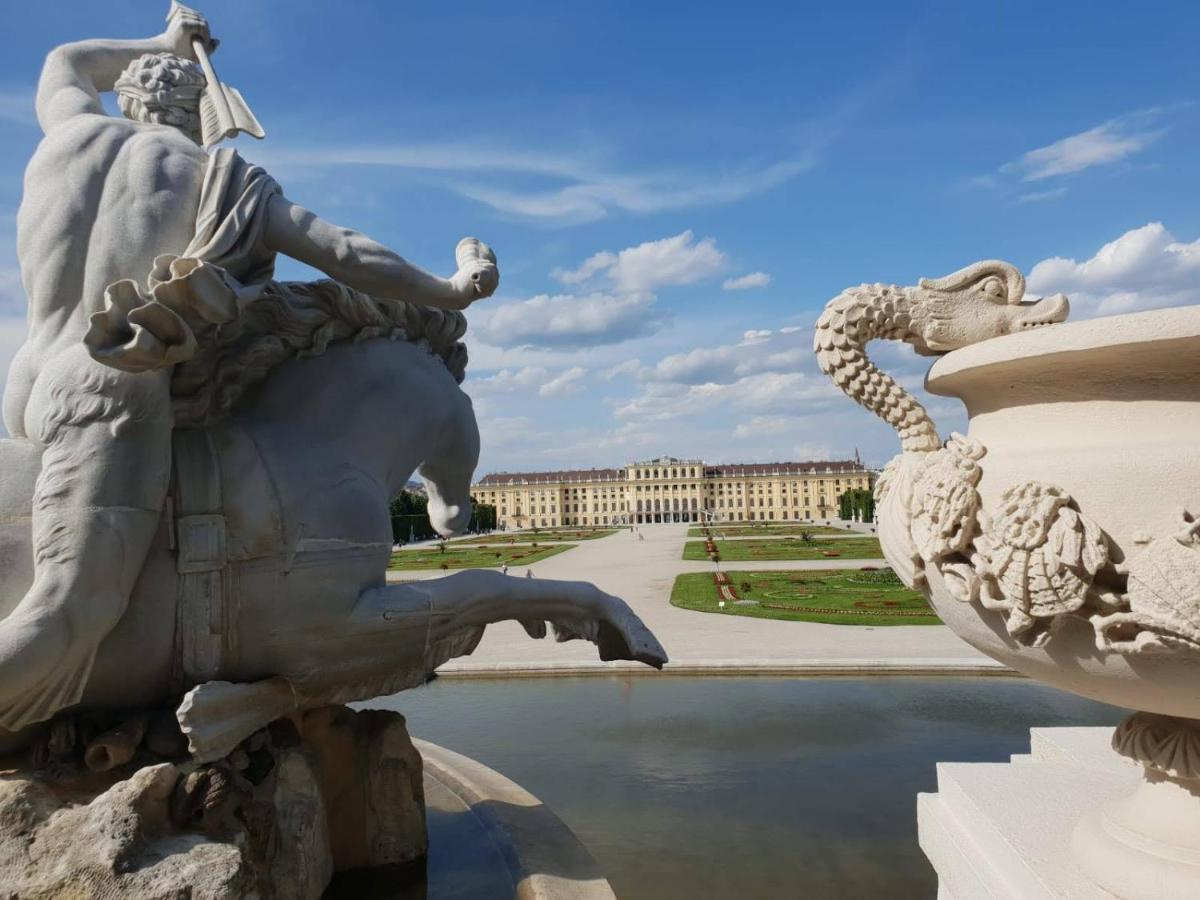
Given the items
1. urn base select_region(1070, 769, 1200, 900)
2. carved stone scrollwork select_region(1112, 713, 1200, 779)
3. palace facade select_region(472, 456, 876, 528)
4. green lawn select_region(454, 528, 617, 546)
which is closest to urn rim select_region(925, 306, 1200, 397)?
carved stone scrollwork select_region(1112, 713, 1200, 779)

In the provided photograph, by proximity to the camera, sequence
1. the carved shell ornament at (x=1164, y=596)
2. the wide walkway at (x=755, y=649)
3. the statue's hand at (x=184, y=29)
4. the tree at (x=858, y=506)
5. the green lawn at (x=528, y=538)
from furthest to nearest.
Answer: the tree at (x=858, y=506)
the green lawn at (x=528, y=538)
the wide walkway at (x=755, y=649)
the statue's hand at (x=184, y=29)
the carved shell ornament at (x=1164, y=596)

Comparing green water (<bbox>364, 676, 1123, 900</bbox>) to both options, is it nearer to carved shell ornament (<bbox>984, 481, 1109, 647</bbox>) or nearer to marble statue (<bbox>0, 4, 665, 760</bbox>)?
marble statue (<bbox>0, 4, 665, 760</bbox>)

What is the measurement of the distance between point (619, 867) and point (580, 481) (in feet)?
332

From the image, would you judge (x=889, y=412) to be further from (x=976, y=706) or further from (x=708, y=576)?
(x=708, y=576)

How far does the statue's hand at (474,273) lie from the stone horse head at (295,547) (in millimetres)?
412

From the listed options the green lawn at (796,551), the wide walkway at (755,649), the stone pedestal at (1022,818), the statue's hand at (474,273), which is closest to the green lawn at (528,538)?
the green lawn at (796,551)

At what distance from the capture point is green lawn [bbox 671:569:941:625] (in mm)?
12141

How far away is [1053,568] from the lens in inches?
78.8

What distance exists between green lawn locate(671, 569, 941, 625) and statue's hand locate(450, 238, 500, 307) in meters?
8.66

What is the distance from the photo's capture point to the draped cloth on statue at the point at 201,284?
2430mm

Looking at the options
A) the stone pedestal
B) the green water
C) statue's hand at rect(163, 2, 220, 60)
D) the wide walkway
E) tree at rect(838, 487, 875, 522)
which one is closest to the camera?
the stone pedestal

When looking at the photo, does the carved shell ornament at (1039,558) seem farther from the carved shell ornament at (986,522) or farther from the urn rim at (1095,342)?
the urn rim at (1095,342)

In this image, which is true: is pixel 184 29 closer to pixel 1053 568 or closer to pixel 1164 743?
pixel 1053 568

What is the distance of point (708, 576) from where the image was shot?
67.5ft
